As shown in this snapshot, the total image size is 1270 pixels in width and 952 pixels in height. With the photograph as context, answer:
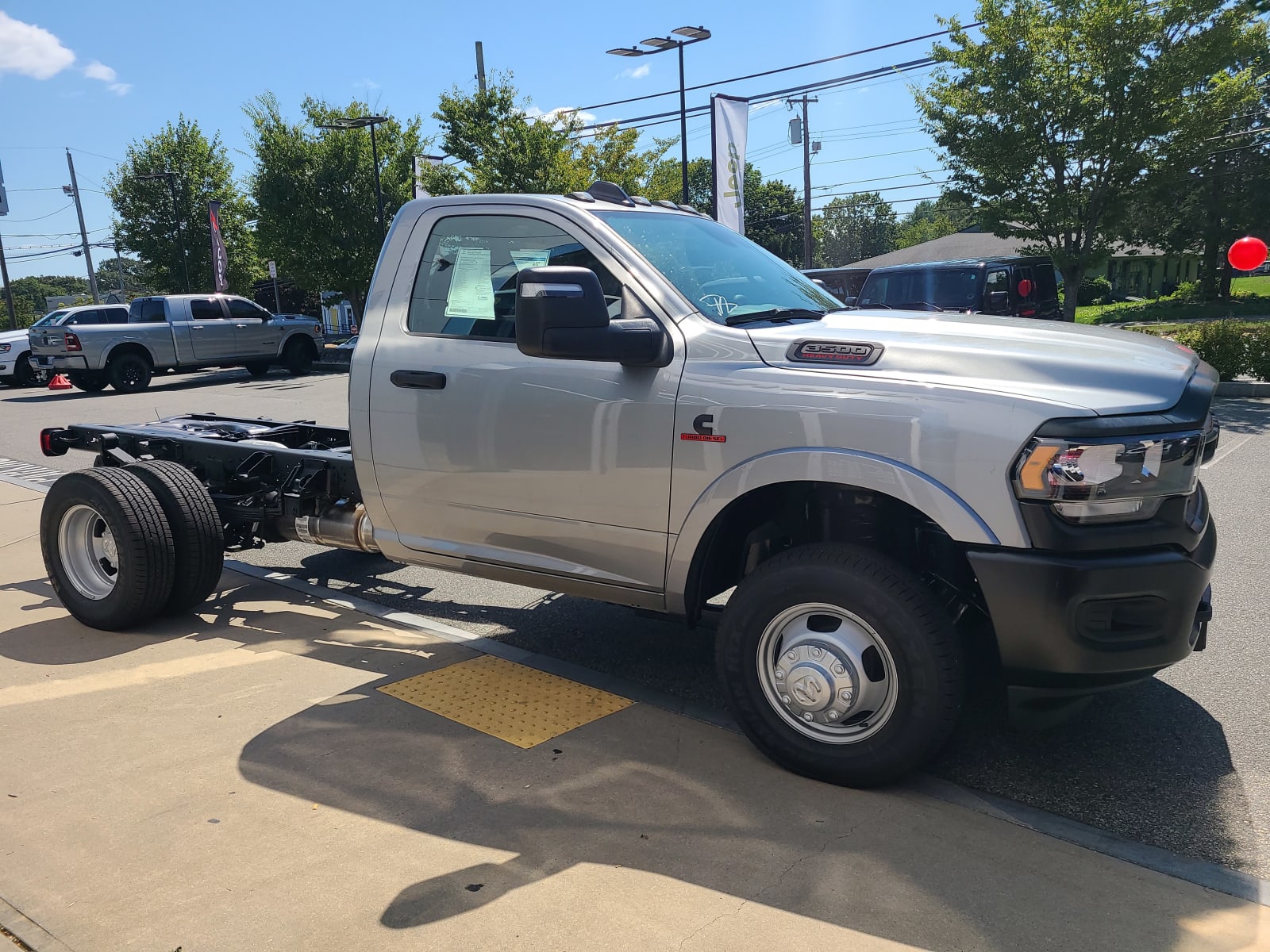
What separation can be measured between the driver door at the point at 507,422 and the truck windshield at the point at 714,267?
0.20 m

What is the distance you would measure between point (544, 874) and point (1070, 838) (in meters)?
1.60

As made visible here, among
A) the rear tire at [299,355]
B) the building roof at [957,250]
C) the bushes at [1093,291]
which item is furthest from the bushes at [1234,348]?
the bushes at [1093,291]

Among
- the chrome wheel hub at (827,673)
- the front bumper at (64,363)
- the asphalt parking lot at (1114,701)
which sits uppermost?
the front bumper at (64,363)

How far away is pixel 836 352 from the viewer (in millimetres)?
3322

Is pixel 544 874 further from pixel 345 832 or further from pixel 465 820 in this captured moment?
pixel 345 832

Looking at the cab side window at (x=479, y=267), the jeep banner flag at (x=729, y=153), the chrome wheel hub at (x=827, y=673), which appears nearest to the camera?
the chrome wheel hub at (x=827, y=673)

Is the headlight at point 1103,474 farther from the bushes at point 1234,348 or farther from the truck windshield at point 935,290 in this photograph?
the bushes at point 1234,348

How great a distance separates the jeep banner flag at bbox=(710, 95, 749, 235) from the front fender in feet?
65.4

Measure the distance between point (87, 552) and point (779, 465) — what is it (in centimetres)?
399

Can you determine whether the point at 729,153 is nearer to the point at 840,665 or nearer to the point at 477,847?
the point at 840,665

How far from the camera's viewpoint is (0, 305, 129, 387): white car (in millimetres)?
22672

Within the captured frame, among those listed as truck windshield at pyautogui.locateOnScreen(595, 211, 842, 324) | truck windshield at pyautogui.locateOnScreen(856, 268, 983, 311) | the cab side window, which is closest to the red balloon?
truck windshield at pyautogui.locateOnScreen(856, 268, 983, 311)

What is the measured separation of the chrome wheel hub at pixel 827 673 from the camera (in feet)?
10.6

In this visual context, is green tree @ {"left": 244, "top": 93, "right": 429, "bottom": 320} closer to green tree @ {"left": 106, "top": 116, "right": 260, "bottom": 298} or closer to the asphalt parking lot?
green tree @ {"left": 106, "top": 116, "right": 260, "bottom": 298}
